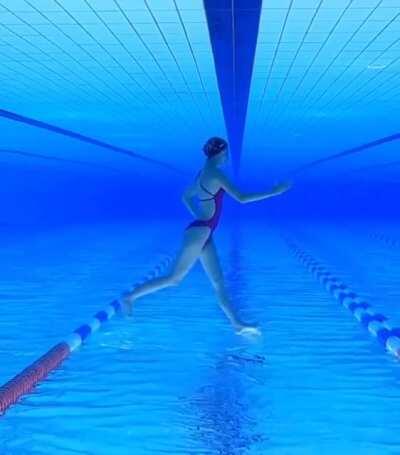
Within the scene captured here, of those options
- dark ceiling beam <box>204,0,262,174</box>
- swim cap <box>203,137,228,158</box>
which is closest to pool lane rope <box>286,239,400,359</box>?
swim cap <box>203,137,228,158</box>

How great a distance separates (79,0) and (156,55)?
261 centimetres

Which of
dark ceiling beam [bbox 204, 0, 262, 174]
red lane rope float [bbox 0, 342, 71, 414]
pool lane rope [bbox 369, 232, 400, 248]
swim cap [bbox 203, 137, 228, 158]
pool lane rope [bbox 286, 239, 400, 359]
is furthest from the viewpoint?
pool lane rope [bbox 369, 232, 400, 248]

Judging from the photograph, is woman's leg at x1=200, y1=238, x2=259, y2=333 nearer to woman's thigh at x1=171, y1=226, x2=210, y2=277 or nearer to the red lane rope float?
woman's thigh at x1=171, y1=226, x2=210, y2=277

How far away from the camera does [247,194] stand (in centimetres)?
532

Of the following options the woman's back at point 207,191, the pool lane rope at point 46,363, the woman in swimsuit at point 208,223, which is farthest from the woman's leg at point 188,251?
the pool lane rope at point 46,363

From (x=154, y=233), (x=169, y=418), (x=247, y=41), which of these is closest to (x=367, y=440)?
(x=169, y=418)

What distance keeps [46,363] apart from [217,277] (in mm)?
1512

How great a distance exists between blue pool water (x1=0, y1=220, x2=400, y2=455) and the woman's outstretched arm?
1.01 meters

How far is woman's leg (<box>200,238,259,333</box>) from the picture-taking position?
5582 mm

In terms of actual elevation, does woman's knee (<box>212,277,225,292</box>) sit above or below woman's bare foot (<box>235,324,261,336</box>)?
above

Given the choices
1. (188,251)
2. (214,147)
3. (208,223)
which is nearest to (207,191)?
(208,223)

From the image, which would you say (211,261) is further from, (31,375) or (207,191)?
(31,375)

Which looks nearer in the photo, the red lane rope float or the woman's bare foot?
the red lane rope float

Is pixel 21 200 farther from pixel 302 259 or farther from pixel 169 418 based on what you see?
pixel 169 418
